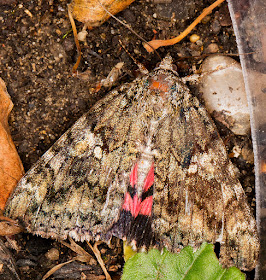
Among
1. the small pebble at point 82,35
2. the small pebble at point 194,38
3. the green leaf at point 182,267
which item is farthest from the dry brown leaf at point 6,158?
the small pebble at point 194,38

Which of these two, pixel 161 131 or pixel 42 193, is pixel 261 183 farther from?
pixel 42 193

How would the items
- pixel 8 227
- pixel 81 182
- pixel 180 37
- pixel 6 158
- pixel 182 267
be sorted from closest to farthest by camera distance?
pixel 182 267
pixel 81 182
pixel 8 227
pixel 6 158
pixel 180 37

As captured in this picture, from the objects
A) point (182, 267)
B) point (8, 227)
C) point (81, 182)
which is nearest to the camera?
point (182, 267)

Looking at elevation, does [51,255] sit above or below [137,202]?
below

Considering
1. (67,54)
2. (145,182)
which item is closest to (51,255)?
(145,182)

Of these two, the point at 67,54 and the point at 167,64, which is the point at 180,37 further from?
the point at 67,54

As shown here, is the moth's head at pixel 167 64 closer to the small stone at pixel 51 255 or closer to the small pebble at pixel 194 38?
the small pebble at pixel 194 38

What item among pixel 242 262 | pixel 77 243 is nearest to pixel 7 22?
pixel 77 243

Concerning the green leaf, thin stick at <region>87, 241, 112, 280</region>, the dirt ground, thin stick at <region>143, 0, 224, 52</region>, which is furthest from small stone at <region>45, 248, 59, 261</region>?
thin stick at <region>143, 0, 224, 52</region>
